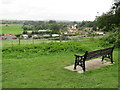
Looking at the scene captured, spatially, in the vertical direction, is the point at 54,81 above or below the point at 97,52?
below

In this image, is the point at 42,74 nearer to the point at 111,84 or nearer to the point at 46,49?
the point at 111,84

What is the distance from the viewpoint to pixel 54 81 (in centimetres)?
408

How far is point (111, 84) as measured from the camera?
3.83 m

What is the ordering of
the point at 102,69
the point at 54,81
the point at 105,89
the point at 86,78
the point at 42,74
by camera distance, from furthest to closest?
the point at 102,69 < the point at 42,74 < the point at 86,78 < the point at 54,81 < the point at 105,89

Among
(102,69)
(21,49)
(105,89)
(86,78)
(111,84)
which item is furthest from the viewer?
(21,49)

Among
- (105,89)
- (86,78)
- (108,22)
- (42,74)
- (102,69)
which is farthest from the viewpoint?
(108,22)

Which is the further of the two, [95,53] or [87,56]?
[95,53]

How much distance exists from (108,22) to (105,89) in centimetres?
582

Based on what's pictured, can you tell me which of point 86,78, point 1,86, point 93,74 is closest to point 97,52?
point 93,74

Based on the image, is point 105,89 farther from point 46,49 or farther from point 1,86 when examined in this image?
point 46,49

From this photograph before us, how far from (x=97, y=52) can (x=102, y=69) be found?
774 mm

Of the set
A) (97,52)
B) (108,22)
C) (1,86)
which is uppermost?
(108,22)

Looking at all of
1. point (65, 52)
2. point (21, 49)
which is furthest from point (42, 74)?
point (21, 49)

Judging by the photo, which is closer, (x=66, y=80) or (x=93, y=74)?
(x=66, y=80)
